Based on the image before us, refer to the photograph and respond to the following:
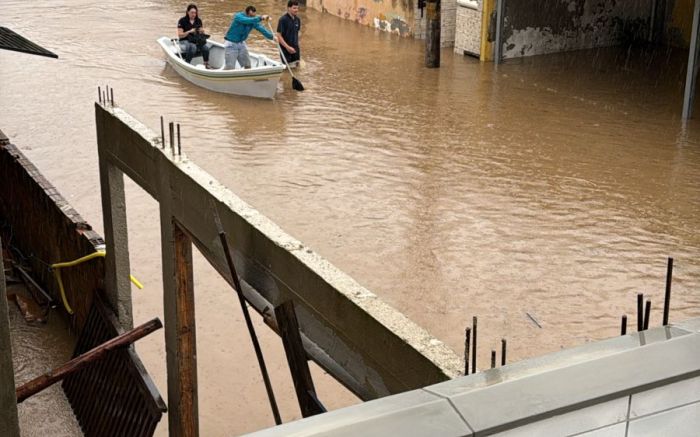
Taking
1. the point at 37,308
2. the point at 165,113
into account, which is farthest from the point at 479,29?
the point at 37,308

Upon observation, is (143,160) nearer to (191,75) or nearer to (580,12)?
(191,75)

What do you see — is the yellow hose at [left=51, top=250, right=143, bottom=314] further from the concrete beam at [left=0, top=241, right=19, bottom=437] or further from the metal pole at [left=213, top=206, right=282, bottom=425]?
the concrete beam at [left=0, top=241, right=19, bottom=437]

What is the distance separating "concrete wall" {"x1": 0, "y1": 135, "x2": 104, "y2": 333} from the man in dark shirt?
8640 millimetres

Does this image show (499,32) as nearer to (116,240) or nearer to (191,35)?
(191,35)

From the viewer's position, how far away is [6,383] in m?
4.40

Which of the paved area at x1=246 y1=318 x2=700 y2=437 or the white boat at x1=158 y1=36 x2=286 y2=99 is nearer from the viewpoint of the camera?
the paved area at x1=246 y1=318 x2=700 y2=437

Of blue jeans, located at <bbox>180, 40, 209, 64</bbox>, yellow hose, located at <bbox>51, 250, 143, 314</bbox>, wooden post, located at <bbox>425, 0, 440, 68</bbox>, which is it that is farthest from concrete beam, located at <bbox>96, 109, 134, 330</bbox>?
wooden post, located at <bbox>425, 0, 440, 68</bbox>

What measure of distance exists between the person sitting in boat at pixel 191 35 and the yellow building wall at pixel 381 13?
5813 millimetres

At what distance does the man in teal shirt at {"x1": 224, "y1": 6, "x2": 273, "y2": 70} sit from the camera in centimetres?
1931

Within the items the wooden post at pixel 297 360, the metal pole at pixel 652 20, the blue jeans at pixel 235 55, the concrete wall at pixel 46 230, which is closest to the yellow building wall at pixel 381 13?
the metal pole at pixel 652 20

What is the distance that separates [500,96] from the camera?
19.8 m

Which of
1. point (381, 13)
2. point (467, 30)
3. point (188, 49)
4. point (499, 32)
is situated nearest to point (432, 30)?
point (499, 32)

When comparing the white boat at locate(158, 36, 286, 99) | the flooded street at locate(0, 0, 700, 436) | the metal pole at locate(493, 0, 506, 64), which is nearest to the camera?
the flooded street at locate(0, 0, 700, 436)

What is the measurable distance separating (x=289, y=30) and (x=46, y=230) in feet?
34.1
